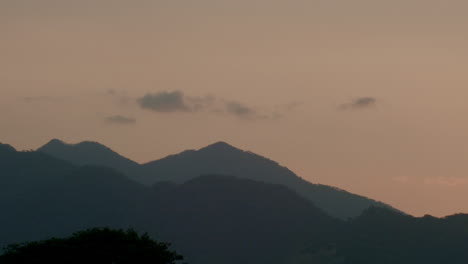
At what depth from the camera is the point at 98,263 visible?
4050 inches

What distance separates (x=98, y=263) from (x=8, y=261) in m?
9.76

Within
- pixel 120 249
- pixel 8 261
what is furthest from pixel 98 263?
pixel 8 261

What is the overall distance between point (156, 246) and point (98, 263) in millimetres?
6631

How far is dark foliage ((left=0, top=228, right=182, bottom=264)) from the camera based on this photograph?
103 m

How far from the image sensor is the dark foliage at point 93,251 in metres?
103

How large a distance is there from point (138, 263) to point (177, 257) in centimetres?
Answer: 504

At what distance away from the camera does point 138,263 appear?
103125 mm

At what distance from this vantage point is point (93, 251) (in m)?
104

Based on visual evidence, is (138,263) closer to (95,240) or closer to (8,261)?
(95,240)

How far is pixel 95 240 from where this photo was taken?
105 m

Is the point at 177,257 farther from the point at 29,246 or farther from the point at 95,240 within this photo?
the point at 29,246

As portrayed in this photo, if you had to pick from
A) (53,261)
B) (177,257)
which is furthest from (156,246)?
(53,261)

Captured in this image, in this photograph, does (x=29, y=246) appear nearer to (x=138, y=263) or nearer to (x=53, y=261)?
(x=53, y=261)

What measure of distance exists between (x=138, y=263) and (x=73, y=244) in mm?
7679
